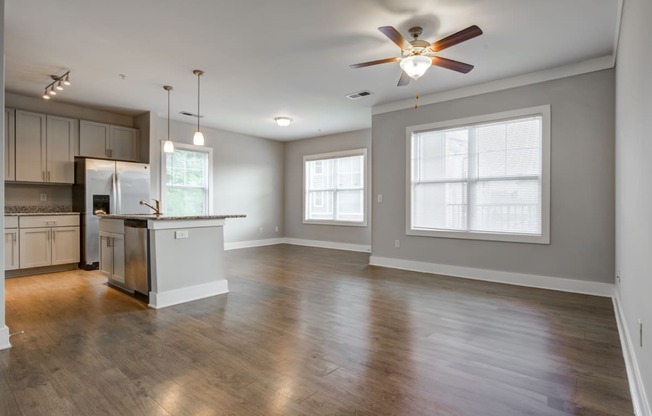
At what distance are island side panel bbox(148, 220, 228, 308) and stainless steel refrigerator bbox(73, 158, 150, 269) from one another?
272 centimetres

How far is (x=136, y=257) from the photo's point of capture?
3.85 meters

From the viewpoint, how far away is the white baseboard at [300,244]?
25.6 ft

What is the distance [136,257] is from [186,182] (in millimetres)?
3666

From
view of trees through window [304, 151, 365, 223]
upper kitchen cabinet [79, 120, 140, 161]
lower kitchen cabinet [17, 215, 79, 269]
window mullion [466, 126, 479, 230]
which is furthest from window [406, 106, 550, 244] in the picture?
lower kitchen cabinet [17, 215, 79, 269]

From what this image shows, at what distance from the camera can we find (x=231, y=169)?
8.06 metres

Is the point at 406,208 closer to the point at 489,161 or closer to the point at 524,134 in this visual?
the point at 489,161

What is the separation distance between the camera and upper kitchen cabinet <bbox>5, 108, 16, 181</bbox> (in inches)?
198

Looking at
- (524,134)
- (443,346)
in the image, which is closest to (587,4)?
(524,134)

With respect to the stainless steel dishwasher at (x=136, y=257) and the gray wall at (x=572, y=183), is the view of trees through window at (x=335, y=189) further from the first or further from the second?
the stainless steel dishwasher at (x=136, y=257)

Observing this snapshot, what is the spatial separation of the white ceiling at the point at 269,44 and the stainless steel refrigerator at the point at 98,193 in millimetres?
1108

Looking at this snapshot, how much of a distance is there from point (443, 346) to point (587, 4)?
3084 millimetres

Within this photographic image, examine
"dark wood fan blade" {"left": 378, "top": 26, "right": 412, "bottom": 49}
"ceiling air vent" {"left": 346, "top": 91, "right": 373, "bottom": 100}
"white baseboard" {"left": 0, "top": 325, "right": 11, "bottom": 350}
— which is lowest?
"white baseboard" {"left": 0, "top": 325, "right": 11, "bottom": 350}

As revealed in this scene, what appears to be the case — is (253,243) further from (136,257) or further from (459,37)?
(459,37)

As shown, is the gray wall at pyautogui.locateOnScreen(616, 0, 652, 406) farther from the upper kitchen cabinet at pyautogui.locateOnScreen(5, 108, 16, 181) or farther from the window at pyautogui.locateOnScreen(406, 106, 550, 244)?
the upper kitchen cabinet at pyautogui.locateOnScreen(5, 108, 16, 181)
